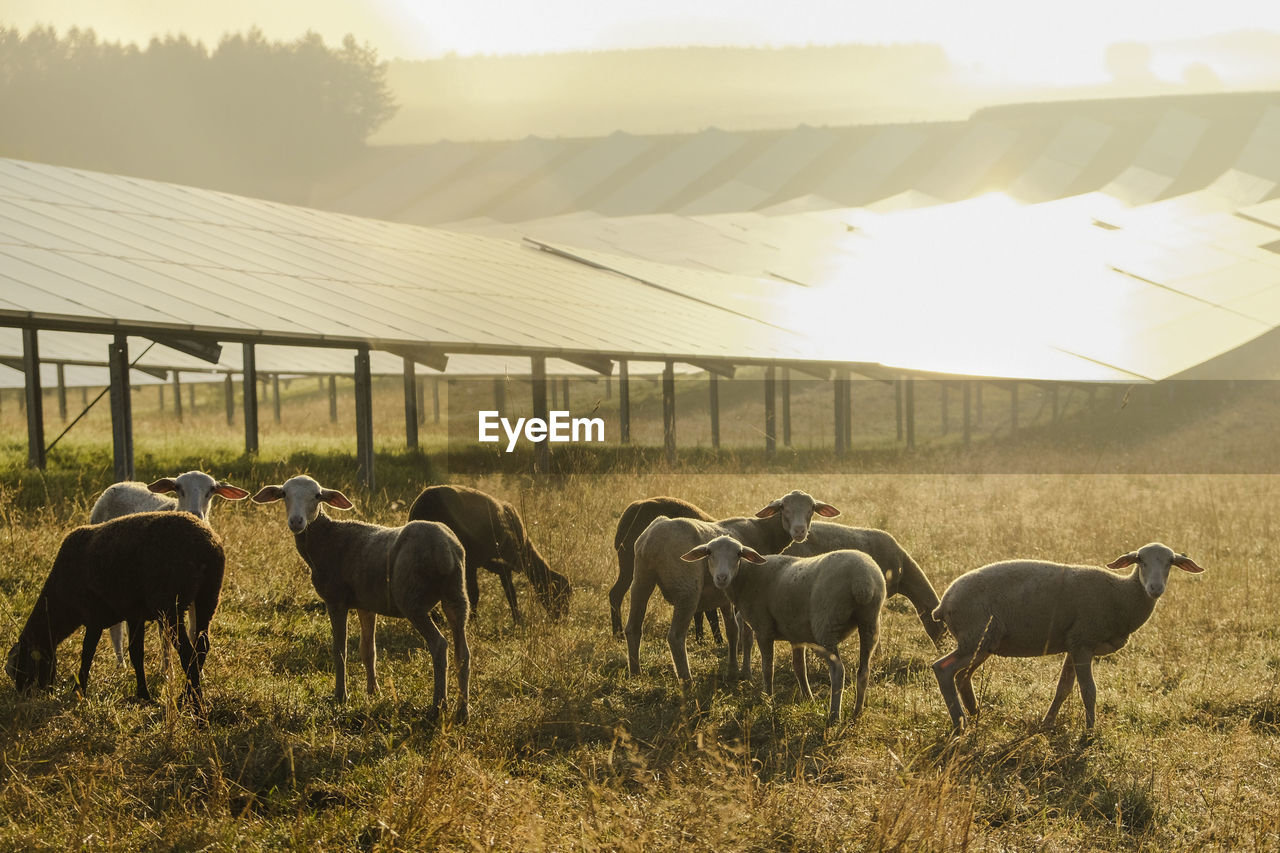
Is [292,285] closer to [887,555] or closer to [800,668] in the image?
[887,555]

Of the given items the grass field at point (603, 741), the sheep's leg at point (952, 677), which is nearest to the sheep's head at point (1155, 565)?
the grass field at point (603, 741)

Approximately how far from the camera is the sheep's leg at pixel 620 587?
964 centimetres

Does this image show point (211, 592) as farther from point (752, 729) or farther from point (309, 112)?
point (309, 112)

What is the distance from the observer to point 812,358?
82.6ft

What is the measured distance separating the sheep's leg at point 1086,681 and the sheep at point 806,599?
4.30 feet

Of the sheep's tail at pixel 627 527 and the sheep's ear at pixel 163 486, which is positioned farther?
the sheep's tail at pixel 627 527

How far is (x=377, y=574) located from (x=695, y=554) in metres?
2.27

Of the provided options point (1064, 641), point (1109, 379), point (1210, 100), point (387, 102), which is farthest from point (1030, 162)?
point (1064, 641)

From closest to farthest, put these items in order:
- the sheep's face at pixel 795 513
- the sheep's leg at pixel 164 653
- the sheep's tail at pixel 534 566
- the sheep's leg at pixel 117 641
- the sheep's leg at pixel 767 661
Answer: the sheep's leg at pixel 164 653, the sheep's leg at pixel 767 661, the sheep's leg at pixel 117 641, the sheep's face at pixel 795 513, the sheep's tail at pixel 534 566

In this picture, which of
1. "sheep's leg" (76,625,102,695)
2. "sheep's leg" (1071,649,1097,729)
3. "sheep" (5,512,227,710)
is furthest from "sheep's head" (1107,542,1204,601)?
"sheep's leg" (76,625,102,695)

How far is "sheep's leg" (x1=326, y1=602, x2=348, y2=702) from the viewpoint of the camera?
748 centimetres

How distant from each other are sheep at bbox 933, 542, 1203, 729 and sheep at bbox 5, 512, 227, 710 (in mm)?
4801

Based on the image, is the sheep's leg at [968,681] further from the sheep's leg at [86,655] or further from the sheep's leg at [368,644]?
the sheep's leg at [86,655]

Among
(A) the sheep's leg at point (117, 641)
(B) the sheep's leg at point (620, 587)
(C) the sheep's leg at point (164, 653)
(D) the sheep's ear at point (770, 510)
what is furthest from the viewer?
(B) the sheep's leg at point (620, 587)
